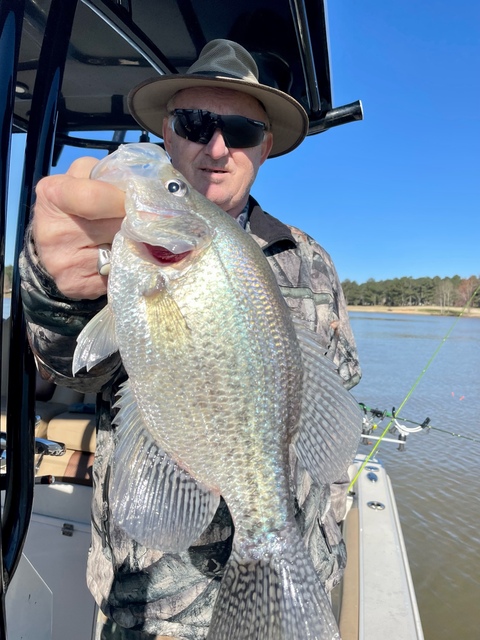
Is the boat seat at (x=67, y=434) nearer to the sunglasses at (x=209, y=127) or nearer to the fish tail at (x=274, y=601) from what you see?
the sunglasses at (x=209, y=127)

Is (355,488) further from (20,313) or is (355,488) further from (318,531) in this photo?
(20,313)

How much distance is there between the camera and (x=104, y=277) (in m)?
1.39

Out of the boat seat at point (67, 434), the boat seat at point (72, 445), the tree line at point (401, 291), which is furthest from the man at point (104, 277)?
the tree line at point (401, 291)

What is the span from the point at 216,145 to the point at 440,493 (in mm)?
6617

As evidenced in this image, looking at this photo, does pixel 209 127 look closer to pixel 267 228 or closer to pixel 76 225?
pixel 267 228

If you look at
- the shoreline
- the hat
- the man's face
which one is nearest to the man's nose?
the man's face

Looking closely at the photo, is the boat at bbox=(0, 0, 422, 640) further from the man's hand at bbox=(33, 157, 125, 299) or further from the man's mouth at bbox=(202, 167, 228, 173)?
the man's mouth at bbox=(202, 167, 228, 173)

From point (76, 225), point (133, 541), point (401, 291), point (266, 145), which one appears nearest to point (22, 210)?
point (76, 225)

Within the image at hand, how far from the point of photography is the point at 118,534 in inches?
73.5

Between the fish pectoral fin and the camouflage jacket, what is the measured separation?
5.5 inches

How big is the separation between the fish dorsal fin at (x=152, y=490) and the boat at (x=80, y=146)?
376 millimetres

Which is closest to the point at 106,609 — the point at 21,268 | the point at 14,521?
the point at 14,521

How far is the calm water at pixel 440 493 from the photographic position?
4734mm

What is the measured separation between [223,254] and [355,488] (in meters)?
3.78
